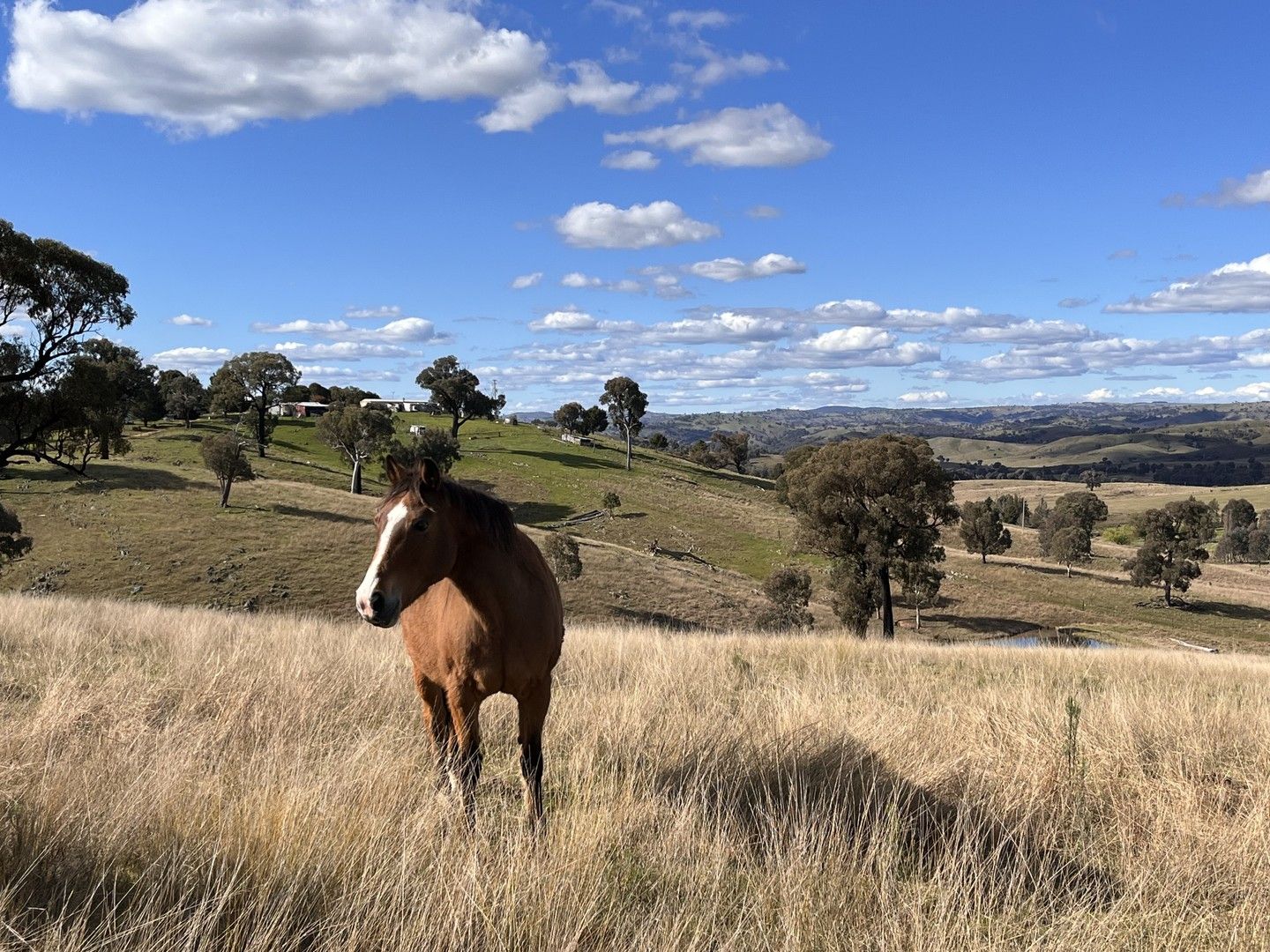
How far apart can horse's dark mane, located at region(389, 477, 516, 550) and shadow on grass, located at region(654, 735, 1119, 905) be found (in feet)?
6.54

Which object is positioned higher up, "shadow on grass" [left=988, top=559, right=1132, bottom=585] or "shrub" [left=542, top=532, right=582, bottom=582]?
"shrub" [left=542, top=532, right=582, bottom=582]

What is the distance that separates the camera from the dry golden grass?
354 centimetres

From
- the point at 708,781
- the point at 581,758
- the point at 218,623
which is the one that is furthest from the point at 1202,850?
the point at 218,623

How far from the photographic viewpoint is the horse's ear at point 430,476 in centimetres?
494

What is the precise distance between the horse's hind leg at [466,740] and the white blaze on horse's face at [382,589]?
941mm

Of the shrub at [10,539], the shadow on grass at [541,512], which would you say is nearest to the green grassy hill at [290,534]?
the shadow on grass at [541,512]

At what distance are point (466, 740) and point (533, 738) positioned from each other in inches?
18.1

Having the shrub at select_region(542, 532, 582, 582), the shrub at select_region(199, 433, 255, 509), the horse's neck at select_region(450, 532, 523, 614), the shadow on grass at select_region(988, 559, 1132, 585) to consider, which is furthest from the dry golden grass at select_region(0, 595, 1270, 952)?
the shadow on grass at select_region(988, 559, 1132, 585)

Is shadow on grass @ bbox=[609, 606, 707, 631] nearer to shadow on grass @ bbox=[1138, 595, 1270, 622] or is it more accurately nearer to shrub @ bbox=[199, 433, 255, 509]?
shrub @ bbox=[199, 433, 255, 509]

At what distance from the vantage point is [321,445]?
9412 centimetres

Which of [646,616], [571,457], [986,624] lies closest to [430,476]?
[646,616]

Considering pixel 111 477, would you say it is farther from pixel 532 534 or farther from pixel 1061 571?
pixel 1061 571

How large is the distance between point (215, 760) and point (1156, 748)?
7619 millimetres

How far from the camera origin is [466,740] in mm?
5293
